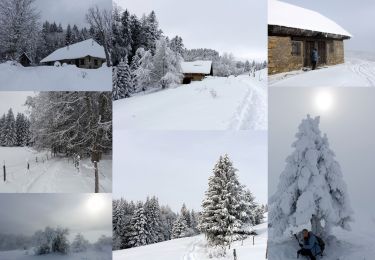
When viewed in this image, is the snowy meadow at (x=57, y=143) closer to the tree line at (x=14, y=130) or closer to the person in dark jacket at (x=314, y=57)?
the tree line at (x=14, y=130)

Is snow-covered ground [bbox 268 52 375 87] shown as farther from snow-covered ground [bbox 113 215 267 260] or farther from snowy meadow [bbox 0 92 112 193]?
snowy meadow [bbox 0 92 112 193]

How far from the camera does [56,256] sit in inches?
215

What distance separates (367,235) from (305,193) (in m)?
0.75

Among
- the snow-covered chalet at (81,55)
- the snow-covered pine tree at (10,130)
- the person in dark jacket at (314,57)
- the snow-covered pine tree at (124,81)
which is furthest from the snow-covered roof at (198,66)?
the snow-covered pine tree at (10,130)

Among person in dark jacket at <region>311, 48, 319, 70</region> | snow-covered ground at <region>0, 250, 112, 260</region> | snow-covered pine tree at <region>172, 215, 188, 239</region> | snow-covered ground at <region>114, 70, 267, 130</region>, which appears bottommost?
snow-covered ground at <region>0, 250, 112, 260</region>

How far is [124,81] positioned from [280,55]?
61.1 inches

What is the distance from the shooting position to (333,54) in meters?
5.34

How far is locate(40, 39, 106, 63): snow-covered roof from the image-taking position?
540 cm

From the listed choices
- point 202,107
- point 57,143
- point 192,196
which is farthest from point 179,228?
point 57,143

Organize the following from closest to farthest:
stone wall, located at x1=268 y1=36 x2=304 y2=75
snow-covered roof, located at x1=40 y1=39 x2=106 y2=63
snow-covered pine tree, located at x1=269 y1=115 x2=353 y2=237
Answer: snow-covered pine tree, located at x1=269 y1=115 x2=353 y2=237 < stone wall, located at x1=268 y1=36 x2=304 y2=75 < snow-covered roof, located at x1=40 y1=39 x2=106 y2=63

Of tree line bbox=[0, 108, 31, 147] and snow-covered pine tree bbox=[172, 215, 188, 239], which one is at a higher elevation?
tree line bbox=[0, 108, 31, 147]

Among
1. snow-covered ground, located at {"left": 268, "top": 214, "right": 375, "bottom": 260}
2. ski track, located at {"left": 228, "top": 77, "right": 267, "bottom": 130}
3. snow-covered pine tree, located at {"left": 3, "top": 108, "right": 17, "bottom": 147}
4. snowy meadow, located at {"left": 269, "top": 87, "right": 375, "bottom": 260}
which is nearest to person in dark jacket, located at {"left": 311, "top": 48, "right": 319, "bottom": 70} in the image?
snowy meadow, located at {"left": 269, "top": 87, "right": 375, "bottom": 260}

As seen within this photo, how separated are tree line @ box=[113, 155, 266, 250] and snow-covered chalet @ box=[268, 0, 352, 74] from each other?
112 centimetres

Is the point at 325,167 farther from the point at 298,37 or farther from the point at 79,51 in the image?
the point at 79,51
